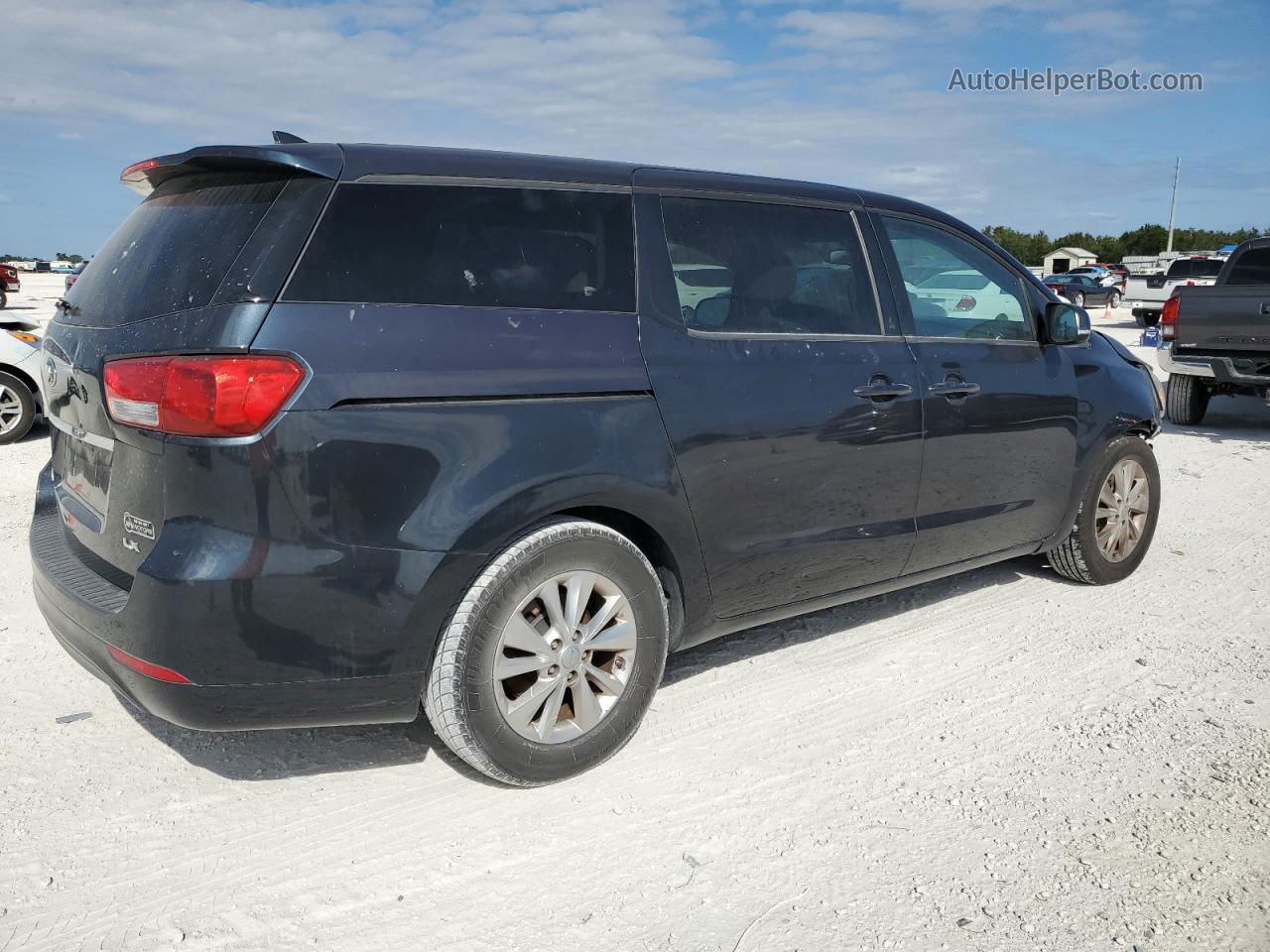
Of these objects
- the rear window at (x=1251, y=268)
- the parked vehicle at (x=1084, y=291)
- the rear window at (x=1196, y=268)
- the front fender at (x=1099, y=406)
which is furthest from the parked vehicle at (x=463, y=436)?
the parked vehicle at (x=1084, y=291)

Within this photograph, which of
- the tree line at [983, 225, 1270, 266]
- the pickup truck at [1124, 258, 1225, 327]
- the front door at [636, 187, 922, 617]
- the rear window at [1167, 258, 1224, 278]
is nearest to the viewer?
the front door at [636, 187, 922, 617]

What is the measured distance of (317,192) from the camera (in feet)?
9.01

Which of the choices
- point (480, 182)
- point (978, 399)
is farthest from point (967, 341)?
A: point (480, 182)

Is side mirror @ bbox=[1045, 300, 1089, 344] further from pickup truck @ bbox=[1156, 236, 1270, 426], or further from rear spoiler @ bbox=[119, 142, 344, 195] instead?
pickup truck @ bbox=[1156, 236, 1270, 426]

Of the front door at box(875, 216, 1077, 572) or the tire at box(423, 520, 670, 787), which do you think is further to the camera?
the front door at box(875, 216, 1077, 572)

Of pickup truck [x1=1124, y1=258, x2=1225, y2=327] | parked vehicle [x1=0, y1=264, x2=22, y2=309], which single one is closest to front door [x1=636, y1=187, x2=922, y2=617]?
parked vehicle [x1=0, y1=264, x2=22, y2=309]

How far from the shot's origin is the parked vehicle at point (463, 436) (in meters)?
2.59

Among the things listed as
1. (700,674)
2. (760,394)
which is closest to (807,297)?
(760,394)

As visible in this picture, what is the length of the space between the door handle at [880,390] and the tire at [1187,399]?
7.38 metres

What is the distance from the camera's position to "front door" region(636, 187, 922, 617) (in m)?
3.32

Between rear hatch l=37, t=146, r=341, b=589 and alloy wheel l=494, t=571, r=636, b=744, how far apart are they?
0.99 metres

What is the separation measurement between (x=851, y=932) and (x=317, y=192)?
2.25m

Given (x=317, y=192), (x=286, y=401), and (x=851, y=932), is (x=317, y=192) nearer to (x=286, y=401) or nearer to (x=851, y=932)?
(x=286, y=401)

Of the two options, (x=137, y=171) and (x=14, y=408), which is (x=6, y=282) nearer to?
(x=14, y=408)
